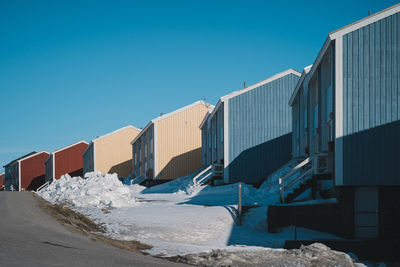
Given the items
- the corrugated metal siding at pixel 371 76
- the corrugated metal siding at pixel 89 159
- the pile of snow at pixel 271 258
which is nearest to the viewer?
the pile of snow at pixel 271 258

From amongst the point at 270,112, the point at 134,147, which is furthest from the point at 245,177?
the point at 134,147

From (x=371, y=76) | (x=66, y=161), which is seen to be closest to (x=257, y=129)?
(x=371, y=76)

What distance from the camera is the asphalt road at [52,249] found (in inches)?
311

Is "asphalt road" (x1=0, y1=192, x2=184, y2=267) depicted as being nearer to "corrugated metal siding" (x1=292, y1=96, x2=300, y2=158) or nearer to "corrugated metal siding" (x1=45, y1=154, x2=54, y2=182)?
"corrugated metal siding" (x1=292, y1=96, x2=300, y2=158)

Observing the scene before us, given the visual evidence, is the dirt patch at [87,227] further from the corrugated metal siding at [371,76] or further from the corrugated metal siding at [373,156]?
the corrugated metal siding at [371,76]

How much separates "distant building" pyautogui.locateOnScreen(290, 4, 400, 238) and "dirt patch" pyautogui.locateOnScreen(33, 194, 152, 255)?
A: 24.4 ft

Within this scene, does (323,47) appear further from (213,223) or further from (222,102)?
(222,102)

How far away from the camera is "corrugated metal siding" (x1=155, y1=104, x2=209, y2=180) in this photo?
1455 inches

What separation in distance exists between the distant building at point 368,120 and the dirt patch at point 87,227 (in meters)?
7.43

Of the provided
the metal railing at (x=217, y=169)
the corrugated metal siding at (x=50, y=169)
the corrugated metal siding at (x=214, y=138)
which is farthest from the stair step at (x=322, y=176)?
the corrugated metal siding at (x=50, y=169)

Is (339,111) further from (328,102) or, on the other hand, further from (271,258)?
(271,258)

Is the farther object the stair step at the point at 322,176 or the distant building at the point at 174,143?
the distant building at the point at 174,143

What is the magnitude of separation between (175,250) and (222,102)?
57.3 feet

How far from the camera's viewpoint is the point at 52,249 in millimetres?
8812
